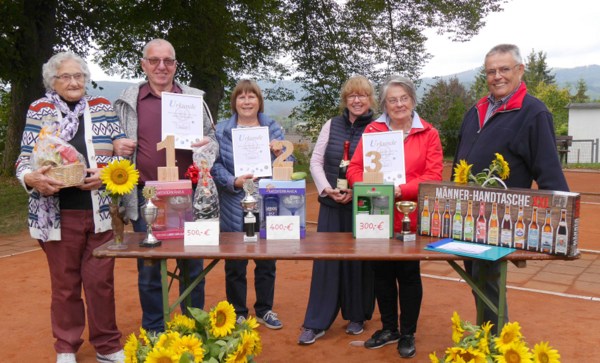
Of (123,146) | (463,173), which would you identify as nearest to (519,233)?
(463,173)

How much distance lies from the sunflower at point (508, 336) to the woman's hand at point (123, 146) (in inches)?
95.8

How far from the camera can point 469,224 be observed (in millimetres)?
2996

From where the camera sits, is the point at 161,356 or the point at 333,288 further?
the point at 333,288

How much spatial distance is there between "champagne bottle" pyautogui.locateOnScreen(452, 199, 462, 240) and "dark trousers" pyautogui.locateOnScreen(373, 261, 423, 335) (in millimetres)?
605

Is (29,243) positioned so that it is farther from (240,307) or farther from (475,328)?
(475,328)

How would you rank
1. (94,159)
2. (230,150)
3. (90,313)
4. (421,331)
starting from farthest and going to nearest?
1. (421,331)
2. (230,150)
3. (90,313)
4. (94,159)

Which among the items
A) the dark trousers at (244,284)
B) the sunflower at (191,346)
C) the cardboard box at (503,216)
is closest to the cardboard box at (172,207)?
the sunflower at (191,346)

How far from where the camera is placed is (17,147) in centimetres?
1468

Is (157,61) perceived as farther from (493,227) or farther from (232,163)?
(493,227)

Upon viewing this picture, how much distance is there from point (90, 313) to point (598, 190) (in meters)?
13.2

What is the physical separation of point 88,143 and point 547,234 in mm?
2690

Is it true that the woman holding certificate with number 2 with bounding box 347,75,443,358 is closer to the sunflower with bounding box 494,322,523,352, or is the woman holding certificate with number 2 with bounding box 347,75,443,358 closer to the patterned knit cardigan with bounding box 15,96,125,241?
the sunflower with bounding box 494,322,523,352

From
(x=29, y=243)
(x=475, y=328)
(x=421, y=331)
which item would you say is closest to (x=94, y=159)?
(x=475, y=328)

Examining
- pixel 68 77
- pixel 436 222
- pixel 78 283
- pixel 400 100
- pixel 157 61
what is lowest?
pixel 78 283
